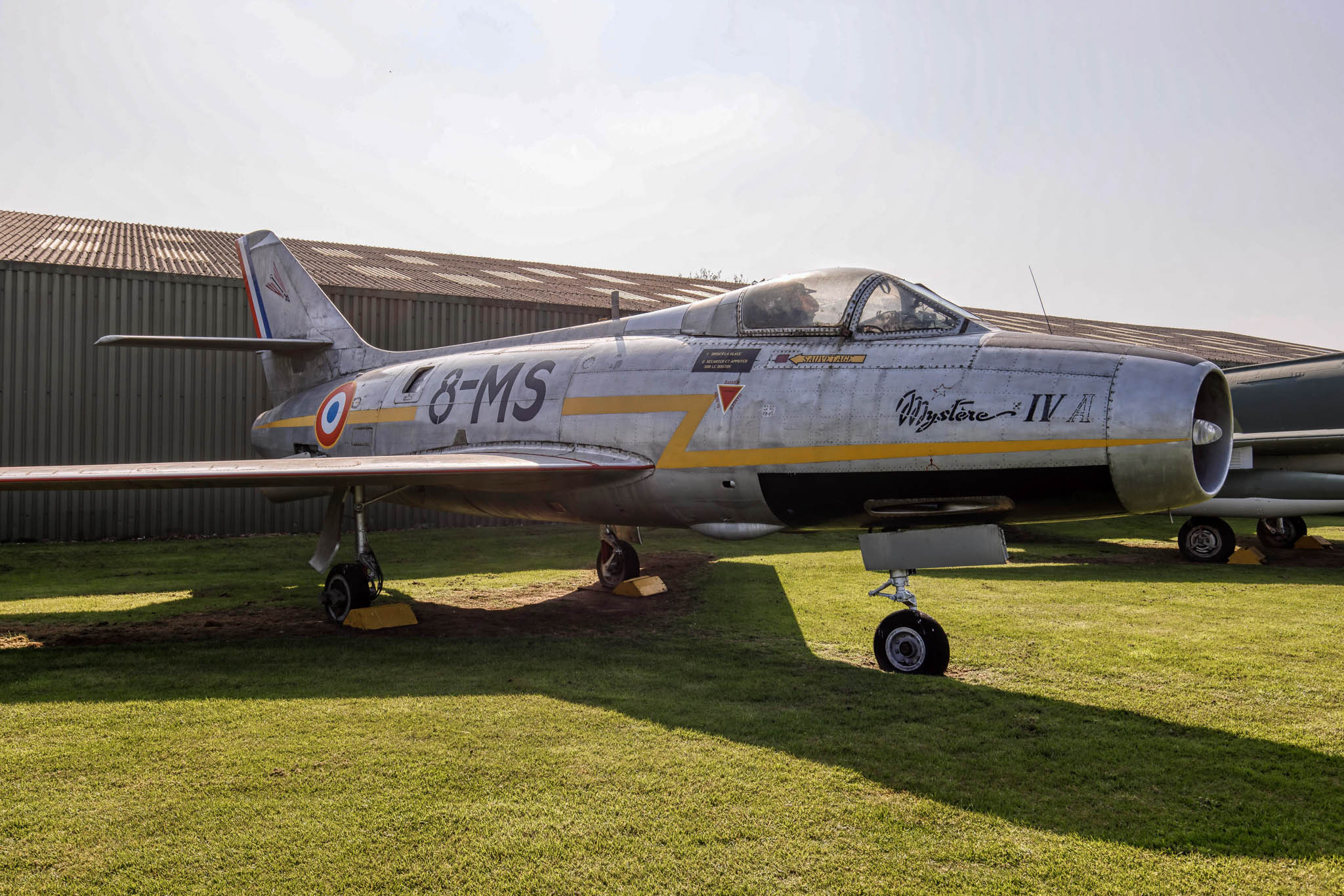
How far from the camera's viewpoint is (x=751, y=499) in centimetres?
720

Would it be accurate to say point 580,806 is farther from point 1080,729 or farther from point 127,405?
point 127,405

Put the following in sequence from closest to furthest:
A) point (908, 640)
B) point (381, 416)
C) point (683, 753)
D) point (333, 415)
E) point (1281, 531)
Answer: point (683, 753) → point (908, 640) → point (381, 416) → point (333, 415) → point (1281, 531)

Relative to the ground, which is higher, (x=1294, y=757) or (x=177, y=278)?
(x=177, y=278)

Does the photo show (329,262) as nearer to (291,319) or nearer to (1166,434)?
(291,319)

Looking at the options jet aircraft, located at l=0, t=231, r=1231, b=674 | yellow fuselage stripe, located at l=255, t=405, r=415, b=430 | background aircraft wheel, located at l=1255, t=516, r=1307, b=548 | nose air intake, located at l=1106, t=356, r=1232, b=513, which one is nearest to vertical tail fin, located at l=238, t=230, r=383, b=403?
yellow fuselage stripe, located at l=255, t=405, r=415, b=430

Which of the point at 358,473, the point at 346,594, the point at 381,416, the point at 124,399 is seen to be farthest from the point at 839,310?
the point at 124,399

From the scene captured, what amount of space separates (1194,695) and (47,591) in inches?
496

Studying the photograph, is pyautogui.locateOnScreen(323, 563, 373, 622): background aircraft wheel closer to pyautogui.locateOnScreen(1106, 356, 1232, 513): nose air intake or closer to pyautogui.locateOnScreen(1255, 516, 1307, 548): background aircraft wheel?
pyautogui.locateOnScreen(1106, 356, 1232, 513): nose air intake

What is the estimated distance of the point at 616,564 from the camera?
11227 millimetres

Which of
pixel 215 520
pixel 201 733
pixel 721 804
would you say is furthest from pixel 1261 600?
pixel 215 520

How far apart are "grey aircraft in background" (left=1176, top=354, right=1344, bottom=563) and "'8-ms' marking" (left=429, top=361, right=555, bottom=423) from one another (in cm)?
961

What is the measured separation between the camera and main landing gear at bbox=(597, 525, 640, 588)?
1119 centimetres

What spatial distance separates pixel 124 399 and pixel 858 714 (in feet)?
54.8

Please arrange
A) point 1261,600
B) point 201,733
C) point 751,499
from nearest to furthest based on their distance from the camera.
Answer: point 201,733 < point 751,499 < point 1261,600
